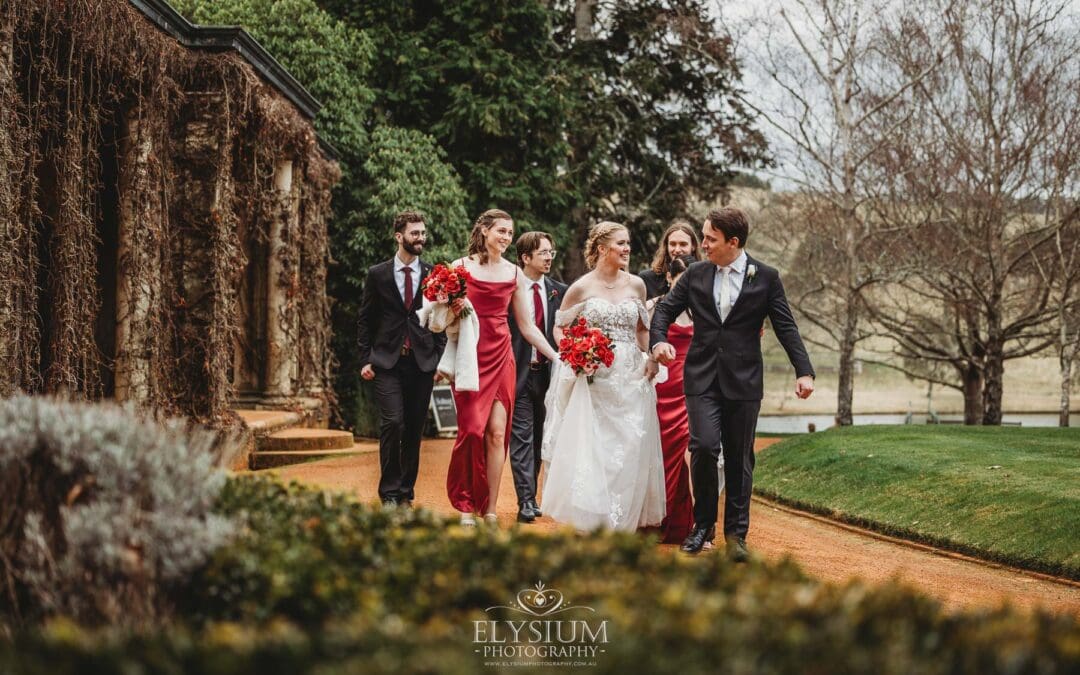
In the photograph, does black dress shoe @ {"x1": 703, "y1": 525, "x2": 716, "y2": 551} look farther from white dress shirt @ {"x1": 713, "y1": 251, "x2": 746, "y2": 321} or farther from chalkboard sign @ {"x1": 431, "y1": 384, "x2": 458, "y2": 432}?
chalkboard sign @ {"x1": 431, "y1": 384, "x2": 458, "y2": 432}

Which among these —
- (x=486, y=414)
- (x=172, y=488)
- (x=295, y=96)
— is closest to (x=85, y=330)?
(x=486, y=414)

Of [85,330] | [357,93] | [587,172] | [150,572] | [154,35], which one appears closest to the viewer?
[150,572]

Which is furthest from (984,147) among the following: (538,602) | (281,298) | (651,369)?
(538,602)

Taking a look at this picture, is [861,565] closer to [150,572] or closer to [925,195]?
[150,572]

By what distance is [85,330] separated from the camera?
11305 millimetres

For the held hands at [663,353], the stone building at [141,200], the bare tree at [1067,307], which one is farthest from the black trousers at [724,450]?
the bare tree at [1067,307]

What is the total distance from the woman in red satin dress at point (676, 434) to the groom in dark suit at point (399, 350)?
6.53 ft

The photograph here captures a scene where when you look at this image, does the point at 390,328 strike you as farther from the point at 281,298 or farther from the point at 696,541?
the point at 281,298

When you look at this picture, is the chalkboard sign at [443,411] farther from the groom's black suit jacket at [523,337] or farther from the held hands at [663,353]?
the held hands at [663,353]

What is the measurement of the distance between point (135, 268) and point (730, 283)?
24.8 ft

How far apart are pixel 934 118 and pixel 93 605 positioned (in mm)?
23121

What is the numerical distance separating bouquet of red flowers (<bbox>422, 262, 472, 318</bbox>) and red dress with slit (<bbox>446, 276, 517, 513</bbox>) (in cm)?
24

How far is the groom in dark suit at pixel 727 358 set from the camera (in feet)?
25.4

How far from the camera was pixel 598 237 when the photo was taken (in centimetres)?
893
